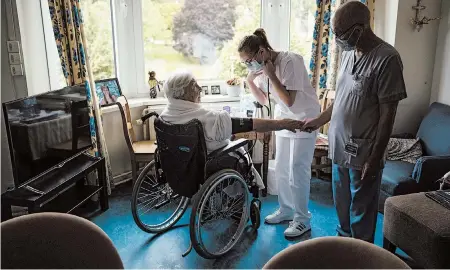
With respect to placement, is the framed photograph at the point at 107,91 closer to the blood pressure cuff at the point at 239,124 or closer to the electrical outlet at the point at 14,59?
the electrical outlet at the point at 14,59

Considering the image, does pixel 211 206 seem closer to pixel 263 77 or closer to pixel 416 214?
pixel 263 77

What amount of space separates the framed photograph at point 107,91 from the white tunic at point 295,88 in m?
1.42

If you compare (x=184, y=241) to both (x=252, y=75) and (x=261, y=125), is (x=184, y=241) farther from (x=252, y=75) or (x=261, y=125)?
(x=252, y=75)

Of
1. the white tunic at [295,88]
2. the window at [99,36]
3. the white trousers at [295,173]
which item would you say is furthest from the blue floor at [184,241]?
the window at [99,36]

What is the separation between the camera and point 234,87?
3.81 m

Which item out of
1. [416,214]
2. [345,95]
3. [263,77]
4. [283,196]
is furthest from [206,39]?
[416,214]

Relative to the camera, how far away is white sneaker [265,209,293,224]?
9.27 feet

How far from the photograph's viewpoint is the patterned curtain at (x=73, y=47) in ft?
9.25

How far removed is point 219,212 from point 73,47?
5.15ft

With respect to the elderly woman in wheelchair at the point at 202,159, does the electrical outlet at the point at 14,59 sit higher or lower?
higher

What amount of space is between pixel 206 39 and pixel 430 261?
264 centimetres

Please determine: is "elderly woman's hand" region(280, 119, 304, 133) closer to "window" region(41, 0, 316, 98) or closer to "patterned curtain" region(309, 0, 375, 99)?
"patterned curtain" region(309, 0, 375, 99)

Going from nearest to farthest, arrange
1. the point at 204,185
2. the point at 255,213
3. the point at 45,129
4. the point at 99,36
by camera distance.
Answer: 1. the point at 204,185
2. the point at 45,129
3. the point at 255,213
4. the point at 99,36


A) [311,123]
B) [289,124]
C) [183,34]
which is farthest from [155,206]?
[183,34]
